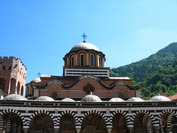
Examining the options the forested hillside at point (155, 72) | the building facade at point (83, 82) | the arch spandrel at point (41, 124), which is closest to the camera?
the arch spandrel at point (41, 124)

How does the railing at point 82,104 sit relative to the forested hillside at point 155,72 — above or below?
below

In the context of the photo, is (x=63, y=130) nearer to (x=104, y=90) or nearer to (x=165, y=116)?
(x=104, y=90)

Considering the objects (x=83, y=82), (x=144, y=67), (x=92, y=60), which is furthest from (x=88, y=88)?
(x=144, y=67)

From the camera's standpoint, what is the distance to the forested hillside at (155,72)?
72.2m

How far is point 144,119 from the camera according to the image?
27.5 metres

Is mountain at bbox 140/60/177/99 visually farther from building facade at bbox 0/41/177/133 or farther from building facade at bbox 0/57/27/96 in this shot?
building facade at bbox 0/57/27/96

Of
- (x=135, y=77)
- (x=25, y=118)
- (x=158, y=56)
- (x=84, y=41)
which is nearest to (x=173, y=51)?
(x=158, y=56)

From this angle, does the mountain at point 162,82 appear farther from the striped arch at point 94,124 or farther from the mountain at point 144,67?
the striped arch at point 94,124

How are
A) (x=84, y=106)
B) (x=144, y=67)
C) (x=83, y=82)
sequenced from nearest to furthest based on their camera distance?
(x=84, y=106) → (x=83, y=82) → (x=144, y=67)

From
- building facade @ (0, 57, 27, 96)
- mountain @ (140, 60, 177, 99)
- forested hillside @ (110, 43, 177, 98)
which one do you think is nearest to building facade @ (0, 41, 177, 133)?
building facade @ (0, 57, 27, 96)

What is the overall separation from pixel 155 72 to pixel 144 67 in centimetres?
1430

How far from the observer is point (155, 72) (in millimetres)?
82062

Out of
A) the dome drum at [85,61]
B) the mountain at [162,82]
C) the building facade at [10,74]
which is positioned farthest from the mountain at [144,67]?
the dome drum at [85,61]

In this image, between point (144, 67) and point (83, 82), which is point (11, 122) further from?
point (144, 67)
